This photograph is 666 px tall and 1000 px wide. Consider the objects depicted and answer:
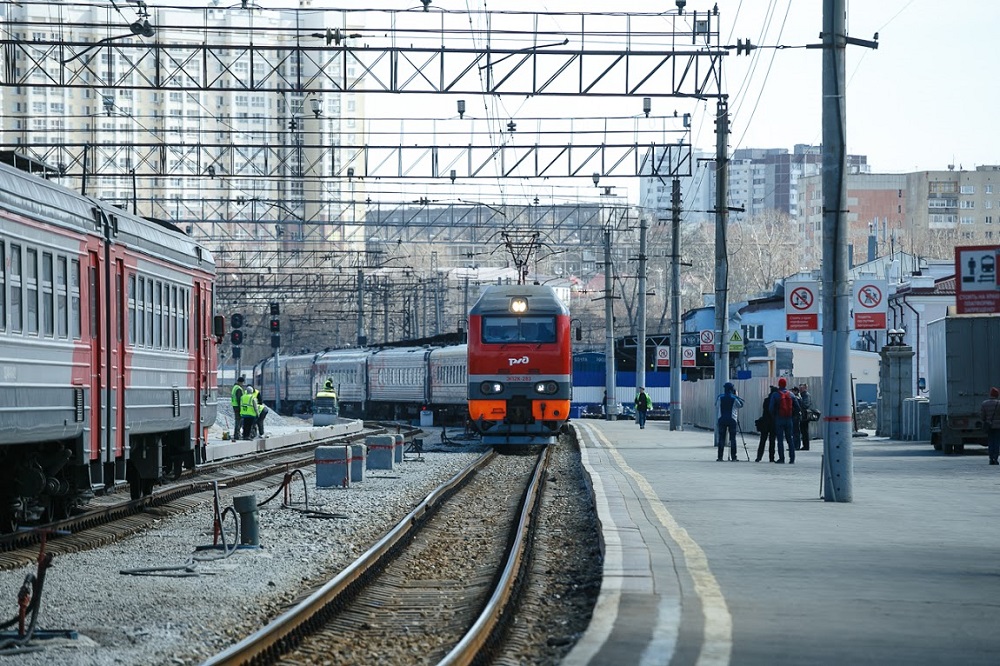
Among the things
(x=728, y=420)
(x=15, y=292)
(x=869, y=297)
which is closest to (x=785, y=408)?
(x=728, y=420)

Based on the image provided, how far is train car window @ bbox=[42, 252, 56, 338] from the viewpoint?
46.3ft

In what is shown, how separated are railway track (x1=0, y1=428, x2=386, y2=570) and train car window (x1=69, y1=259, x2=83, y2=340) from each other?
1.93m

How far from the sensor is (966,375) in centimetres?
3384

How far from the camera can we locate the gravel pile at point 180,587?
9.05 metres

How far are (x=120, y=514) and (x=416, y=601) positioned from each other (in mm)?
7259

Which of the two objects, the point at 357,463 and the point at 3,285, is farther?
the point at 357,463

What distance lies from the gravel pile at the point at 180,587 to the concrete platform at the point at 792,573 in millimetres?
2430

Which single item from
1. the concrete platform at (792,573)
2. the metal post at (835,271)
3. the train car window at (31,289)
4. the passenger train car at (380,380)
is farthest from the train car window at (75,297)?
the passenger train car at (380,380)

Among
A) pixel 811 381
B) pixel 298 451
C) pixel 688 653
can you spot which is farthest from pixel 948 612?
pixel 811 381

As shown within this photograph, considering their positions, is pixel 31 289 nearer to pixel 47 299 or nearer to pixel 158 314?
pixel 47 299

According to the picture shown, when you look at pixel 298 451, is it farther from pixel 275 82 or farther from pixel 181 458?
pixel 275 82

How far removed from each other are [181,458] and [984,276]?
12523mm

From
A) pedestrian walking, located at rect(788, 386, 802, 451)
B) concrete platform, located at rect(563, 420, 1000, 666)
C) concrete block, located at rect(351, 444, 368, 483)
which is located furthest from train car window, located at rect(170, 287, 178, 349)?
pedestrian walking, located at rect(788, 386, 802, 451)

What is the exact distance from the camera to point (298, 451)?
3544 centimetres
